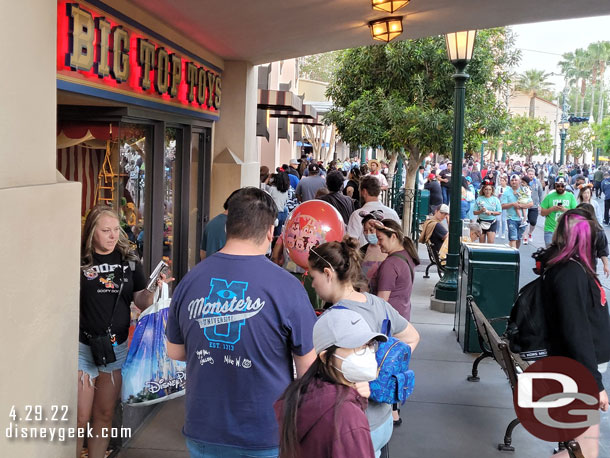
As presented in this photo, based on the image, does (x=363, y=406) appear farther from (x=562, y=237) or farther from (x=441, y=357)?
(x=441, y=357)

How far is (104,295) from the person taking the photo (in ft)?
15.5

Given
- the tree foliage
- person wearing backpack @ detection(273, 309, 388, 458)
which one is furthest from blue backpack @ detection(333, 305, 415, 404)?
the tree foliage

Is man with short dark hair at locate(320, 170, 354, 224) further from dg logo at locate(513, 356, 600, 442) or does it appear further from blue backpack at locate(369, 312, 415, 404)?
blue backpack at locate(369, 312, 415, 404)

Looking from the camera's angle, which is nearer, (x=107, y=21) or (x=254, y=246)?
(x=254, y=246)

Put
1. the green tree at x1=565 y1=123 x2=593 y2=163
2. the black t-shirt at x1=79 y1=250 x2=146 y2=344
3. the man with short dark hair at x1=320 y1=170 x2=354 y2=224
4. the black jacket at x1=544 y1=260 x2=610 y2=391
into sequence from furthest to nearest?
the green tree at x1=565 y1=123 x2=593 y2=163 → the man with short dark hair at x1=320 y1=170 x2=354 y2=224 → the black t-shirt at x1=79 y1=250 x2=146 y2=344 → the black jacket at x1=544 y1=260 x2=610 y2=391

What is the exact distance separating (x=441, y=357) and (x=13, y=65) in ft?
19.0

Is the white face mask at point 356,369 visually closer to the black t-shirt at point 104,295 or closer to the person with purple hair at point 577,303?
the person with purple hair at point 577,303

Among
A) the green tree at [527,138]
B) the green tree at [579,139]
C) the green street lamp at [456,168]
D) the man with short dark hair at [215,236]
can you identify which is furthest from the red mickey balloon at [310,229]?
the green tree at [579,139]

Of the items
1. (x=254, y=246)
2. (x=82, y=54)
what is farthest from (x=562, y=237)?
(x=82, y=54)

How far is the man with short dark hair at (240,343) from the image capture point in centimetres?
316

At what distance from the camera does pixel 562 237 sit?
435 cm

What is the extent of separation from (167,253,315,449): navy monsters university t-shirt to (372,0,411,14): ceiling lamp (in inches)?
183

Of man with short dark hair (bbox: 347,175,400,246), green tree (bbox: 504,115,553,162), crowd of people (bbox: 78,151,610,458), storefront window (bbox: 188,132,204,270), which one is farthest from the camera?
green tree (bbox: 504,115,553,162)

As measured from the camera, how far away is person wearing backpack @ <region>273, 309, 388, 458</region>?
2.45 metres
